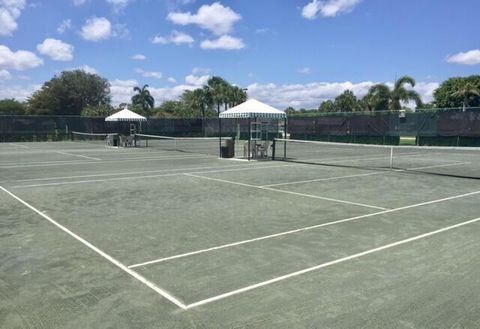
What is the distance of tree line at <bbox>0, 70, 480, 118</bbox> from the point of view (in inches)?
2215

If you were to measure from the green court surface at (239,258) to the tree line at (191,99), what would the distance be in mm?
44951

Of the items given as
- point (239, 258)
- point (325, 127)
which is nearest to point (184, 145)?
point (325, 127)

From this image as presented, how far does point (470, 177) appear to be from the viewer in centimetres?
1644

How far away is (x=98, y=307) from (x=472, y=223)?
7212 millimetres

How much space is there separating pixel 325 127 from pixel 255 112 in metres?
20.5

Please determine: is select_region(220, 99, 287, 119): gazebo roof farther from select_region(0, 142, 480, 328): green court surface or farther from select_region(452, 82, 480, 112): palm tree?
select_region(452, 82, 480, 112): palm tree

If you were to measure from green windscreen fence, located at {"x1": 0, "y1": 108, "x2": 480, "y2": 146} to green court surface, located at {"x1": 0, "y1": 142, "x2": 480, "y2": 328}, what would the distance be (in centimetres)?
1595

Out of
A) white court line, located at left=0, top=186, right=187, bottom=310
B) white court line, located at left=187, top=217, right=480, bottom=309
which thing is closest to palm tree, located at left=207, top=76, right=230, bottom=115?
white court line, located at left=0, top=186, right=187, bottom=310

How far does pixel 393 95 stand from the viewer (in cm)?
5534

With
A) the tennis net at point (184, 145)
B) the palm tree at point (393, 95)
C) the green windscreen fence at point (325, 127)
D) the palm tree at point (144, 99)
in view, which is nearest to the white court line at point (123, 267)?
the green windscreen fence at point (325, 127)

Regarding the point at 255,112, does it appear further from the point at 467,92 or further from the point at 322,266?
the point at 467,92

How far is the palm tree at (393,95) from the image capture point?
5450 cm

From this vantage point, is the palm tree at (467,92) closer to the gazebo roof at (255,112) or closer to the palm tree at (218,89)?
the palm tree at (218,89)

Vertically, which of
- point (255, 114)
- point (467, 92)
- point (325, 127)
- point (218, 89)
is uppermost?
point (218, 89)
